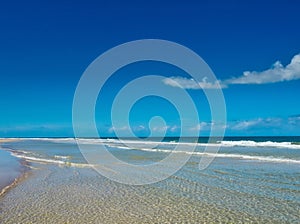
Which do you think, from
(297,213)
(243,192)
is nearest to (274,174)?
(243,192)

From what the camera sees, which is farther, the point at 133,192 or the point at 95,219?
the point at 133,192

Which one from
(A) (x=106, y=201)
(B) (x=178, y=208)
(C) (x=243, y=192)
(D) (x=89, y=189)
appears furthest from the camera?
(D) (x=89, y=189)

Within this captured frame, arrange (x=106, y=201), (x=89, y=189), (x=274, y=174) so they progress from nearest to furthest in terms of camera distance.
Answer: (x=106, y=201)
(x=89, y=189)
(x=274, y=174)

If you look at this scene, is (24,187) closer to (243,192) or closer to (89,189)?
(89,189)

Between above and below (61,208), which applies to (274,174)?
above

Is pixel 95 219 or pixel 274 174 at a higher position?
pixel 274 174

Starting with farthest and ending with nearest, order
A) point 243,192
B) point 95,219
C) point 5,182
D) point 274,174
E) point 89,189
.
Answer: point 274,174
point 5,182
point 89,189
point 243,192
point 95,219

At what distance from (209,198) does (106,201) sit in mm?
3736

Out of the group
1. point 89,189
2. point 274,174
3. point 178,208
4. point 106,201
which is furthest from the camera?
point 274,174

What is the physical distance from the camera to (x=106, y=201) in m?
12.6

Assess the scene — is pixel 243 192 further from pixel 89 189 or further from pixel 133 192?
pixel 89 189

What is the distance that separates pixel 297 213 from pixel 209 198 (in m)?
3.25

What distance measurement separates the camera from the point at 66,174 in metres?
20.1

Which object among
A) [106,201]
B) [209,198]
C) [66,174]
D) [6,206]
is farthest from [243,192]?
[66,174]
